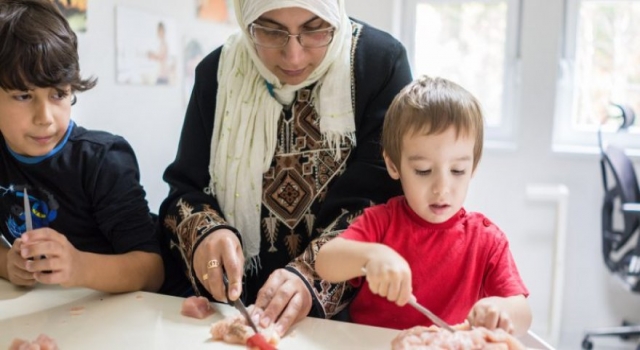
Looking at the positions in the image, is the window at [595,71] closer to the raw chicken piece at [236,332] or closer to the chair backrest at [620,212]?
the chair backrest at [620,212]

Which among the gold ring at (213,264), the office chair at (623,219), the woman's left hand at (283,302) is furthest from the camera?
the office chair at (623,219)

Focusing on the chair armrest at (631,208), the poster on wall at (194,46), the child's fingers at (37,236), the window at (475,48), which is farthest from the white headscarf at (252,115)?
the window at (475,48)

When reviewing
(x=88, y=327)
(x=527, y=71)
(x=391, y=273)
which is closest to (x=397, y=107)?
(x=391, y=273)

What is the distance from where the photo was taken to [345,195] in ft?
3.86

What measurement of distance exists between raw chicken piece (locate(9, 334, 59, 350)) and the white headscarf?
496mm

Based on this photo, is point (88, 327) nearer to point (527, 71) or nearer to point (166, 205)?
point (166, 205)

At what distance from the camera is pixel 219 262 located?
107 cm

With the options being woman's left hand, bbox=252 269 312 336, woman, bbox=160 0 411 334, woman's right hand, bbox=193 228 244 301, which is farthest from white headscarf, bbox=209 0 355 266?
woman's left hand, bbox=252 269 312 336

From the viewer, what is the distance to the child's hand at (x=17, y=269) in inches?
42.4

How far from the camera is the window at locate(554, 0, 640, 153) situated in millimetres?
3027

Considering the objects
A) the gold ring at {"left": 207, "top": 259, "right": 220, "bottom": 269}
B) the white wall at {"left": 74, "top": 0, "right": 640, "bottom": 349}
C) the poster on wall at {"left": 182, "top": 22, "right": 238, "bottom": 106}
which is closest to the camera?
the gold ring at {"left": 207, "top": 259, "right": 220, "bottom": 269}

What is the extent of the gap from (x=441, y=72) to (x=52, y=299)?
8.50 ft

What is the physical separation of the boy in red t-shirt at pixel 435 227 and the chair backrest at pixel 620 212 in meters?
1.84

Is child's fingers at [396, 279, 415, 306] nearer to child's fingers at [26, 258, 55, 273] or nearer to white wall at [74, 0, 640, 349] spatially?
child's fingers at [26, 258, 55, 273]
